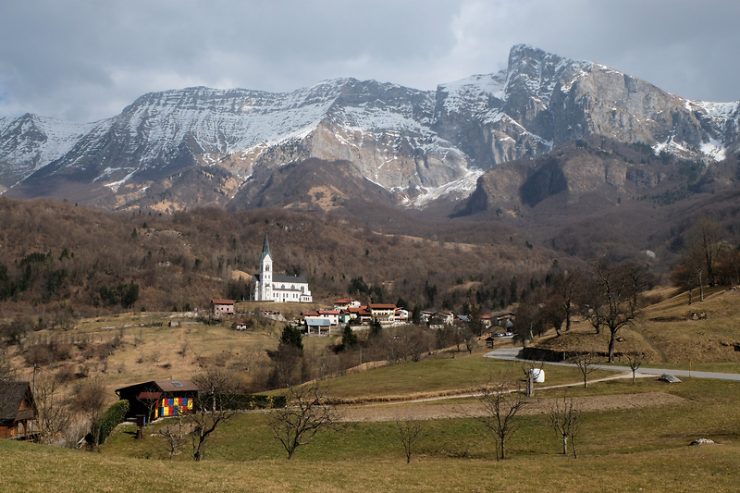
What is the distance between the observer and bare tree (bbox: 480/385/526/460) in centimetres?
4053

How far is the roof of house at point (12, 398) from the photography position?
5702 cm

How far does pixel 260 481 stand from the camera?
27.5 meters

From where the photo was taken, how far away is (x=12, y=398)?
58.8 m

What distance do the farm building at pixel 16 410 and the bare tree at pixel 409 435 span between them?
33.8 m

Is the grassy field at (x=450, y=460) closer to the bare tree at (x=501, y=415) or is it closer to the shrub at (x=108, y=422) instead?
the bare tree at (x=501, y=415)

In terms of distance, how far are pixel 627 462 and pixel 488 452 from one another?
37.5 feet

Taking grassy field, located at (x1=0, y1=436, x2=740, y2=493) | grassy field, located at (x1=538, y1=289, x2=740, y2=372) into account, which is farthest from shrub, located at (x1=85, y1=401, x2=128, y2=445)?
grassy field, located at (x1=538, y1=289, x2=740, y2=372)

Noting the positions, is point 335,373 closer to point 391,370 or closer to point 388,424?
point 391,370

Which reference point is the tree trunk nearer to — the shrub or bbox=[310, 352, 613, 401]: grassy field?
bbox=[310, 352, 613, 401]: grassy field

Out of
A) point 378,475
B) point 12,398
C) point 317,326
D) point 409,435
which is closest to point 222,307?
point 317,326

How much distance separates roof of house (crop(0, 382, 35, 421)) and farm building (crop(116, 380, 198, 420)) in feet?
35.5

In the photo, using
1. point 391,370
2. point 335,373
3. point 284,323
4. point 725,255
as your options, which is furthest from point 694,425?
point 284,323

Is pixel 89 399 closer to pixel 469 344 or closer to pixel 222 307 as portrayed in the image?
pixel 469 344

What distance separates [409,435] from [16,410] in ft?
122
